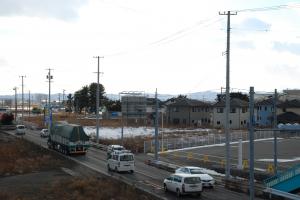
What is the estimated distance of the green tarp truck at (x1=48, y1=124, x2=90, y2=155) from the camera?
54.7 m

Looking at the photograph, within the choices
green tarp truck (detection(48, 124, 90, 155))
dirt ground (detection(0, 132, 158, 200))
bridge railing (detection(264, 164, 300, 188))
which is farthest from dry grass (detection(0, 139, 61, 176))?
bridge railing (detection(264, 164, 300, 188))

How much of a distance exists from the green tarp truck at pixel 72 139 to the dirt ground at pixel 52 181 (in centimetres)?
215

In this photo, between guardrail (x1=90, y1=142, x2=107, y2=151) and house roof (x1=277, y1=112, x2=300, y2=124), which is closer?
guardrail (x1=90, y1=142, x2=107, y2=151)

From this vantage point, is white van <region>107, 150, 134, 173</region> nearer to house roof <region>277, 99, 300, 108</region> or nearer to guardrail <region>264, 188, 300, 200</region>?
guardrail <region>264, 188, 300, 200</region>

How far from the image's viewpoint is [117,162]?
141 feet

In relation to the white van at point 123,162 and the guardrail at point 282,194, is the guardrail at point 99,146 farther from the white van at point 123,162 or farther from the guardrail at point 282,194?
the guardrail at point 282,194

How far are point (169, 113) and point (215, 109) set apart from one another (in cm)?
1717

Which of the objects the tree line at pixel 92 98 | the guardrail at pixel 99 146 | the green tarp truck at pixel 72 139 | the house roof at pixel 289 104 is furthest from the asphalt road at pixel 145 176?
the tree line at pixel 92 98

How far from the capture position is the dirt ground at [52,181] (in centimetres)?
3058

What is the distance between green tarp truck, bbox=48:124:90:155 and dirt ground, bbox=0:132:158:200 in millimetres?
2147

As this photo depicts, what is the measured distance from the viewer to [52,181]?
37375 mm

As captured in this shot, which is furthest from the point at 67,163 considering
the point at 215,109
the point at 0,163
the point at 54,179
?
the point at 215,109

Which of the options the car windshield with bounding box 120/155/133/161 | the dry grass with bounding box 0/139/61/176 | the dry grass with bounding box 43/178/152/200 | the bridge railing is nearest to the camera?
the bridge railing

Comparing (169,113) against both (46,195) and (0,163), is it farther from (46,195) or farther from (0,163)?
(46,195)
